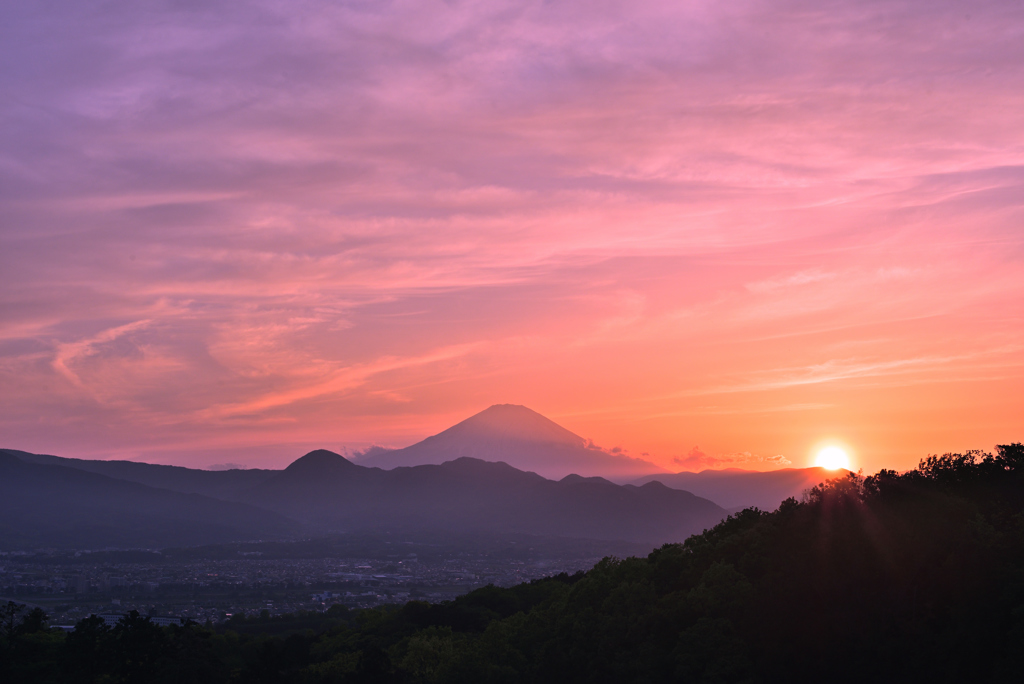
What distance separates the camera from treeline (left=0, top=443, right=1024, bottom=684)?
116 feet

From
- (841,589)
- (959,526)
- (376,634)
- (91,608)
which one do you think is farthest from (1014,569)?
(91,608)

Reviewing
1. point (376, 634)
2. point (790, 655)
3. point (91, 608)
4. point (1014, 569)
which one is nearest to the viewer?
point (1014, 569)

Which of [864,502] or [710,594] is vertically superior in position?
[864,502]

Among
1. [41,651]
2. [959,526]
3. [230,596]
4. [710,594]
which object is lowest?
[230,596]

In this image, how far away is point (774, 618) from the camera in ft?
133

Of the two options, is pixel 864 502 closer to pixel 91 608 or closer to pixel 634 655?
pixel 634 655

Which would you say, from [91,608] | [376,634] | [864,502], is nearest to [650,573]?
[864,502]

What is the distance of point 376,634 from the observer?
240ft

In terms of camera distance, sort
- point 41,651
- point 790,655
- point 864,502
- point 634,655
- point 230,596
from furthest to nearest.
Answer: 1. point 230,596
2. point 41,651
3. point 864,502
4. point 634,655
5. point 790,655

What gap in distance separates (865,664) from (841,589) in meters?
4.38

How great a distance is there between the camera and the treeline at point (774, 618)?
35.4 metres

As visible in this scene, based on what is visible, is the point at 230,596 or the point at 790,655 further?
the point at 230,596

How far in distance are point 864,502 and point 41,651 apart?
50434 millimetres

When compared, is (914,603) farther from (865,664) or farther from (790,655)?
(790,655)
